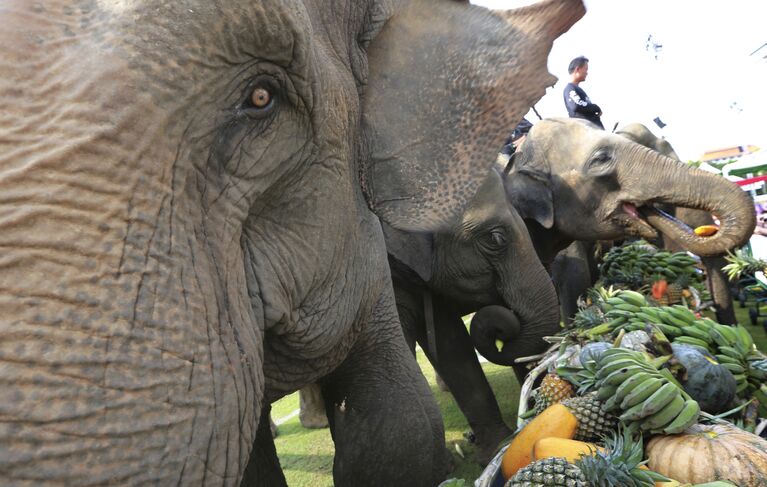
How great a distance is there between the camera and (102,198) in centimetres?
73

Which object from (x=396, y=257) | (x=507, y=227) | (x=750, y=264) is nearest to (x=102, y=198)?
(x=396, y=257)

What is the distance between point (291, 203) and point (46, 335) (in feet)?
1.76

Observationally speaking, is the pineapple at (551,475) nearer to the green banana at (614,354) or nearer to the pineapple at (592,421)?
the pineapple at (592,421)

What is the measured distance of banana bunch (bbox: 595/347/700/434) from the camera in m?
1.64

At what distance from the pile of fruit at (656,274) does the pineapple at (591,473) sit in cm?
248

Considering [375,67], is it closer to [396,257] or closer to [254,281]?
[254,281]

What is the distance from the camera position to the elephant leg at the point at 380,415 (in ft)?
5.74

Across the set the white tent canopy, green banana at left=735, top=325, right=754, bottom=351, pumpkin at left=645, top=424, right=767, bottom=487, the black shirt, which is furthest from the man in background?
pumpkin at left=645, top=424, right=767, bottom=487

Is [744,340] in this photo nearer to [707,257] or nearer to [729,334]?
[729,334]

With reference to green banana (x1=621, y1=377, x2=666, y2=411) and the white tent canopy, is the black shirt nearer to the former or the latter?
the white tent canopy

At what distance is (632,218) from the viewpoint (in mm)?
4062

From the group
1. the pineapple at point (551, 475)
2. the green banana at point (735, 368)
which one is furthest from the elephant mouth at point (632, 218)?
the pineapple at point (551, 475)

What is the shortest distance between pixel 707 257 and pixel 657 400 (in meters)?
2.60

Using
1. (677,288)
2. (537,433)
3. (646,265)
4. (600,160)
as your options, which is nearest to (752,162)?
(646,265)
